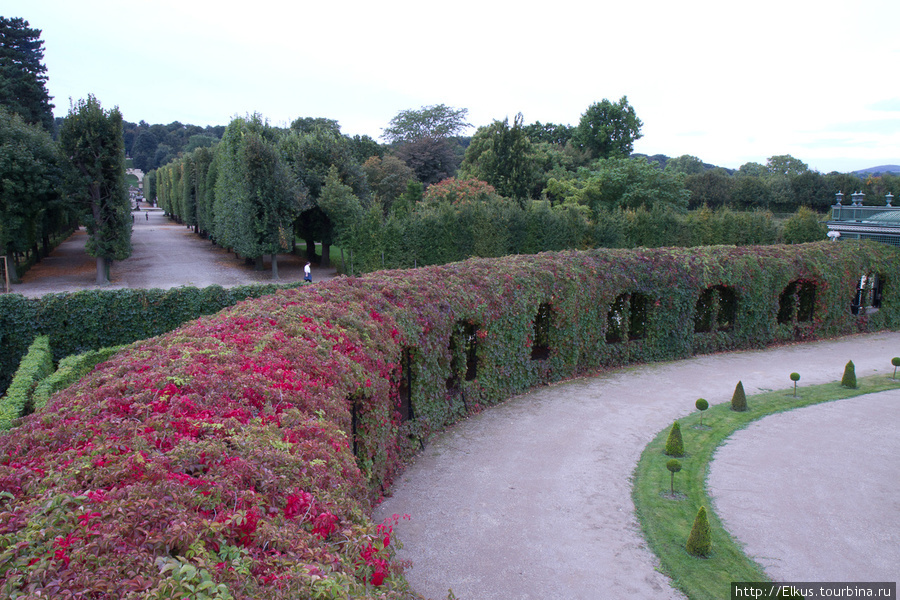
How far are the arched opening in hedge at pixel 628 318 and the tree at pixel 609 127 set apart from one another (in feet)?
150

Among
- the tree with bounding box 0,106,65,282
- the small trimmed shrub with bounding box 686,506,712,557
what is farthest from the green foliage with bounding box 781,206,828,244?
the tree with bounding box 0,106,65,282

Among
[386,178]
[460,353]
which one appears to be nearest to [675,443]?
[460,353]

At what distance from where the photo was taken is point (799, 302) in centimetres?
2595

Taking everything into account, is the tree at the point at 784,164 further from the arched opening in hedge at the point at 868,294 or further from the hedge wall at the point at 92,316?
the hedge wall at the point at 92,316

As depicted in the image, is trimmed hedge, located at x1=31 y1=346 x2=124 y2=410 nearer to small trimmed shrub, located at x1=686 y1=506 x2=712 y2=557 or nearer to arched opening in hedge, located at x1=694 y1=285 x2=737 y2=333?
small trimmed shrub, located at x1=686 y1=506 x2=712 y2=557

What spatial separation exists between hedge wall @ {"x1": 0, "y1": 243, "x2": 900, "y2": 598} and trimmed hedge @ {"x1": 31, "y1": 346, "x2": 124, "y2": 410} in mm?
5149

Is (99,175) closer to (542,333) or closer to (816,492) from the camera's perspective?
(542,333)

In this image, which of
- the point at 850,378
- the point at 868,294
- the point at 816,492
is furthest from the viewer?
the point at 868,294

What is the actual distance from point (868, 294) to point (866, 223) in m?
7.02

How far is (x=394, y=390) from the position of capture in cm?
1238

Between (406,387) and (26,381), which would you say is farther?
(26,381)

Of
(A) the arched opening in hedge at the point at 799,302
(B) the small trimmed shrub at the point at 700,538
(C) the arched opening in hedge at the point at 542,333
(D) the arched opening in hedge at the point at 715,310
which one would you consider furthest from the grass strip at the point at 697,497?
(A) the arched opening in hedge at the point at 799,302

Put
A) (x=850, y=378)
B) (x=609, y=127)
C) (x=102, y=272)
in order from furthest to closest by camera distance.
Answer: (x=609, y=127)
(x=102, y=272)
(x=850, y=378)

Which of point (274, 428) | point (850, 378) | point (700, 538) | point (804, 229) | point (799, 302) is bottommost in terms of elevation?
point (700, 538)
